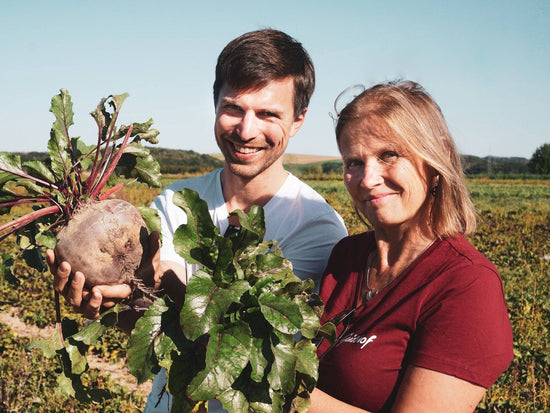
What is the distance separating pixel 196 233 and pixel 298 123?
1023 millimetres

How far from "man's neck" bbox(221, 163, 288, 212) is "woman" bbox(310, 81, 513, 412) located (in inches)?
20.2

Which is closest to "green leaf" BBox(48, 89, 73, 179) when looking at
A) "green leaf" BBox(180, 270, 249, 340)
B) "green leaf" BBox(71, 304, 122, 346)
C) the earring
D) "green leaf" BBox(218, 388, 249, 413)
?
"green leaf" BBox(71, 304, 122, 346)

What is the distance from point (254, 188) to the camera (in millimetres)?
2252

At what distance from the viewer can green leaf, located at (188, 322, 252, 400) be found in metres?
1.27

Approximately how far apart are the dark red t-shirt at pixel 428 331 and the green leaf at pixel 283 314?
31cm

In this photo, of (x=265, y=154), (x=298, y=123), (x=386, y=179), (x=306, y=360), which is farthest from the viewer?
(x=298, y=123)

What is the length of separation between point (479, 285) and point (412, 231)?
375 millimetres

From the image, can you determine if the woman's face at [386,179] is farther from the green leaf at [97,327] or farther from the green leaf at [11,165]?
the green leaf at [11,165]

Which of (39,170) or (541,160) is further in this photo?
(541,160)

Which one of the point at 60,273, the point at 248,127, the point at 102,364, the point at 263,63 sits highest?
the point at 263,63

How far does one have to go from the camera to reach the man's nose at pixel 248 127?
6.76 feet

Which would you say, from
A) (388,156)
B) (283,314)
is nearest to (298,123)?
(388,156)

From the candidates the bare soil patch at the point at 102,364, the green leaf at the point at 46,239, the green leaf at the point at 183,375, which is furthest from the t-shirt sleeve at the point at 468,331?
the bare soil patch at the point at 102,364

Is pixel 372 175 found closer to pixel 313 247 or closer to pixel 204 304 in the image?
pixel 313 247
